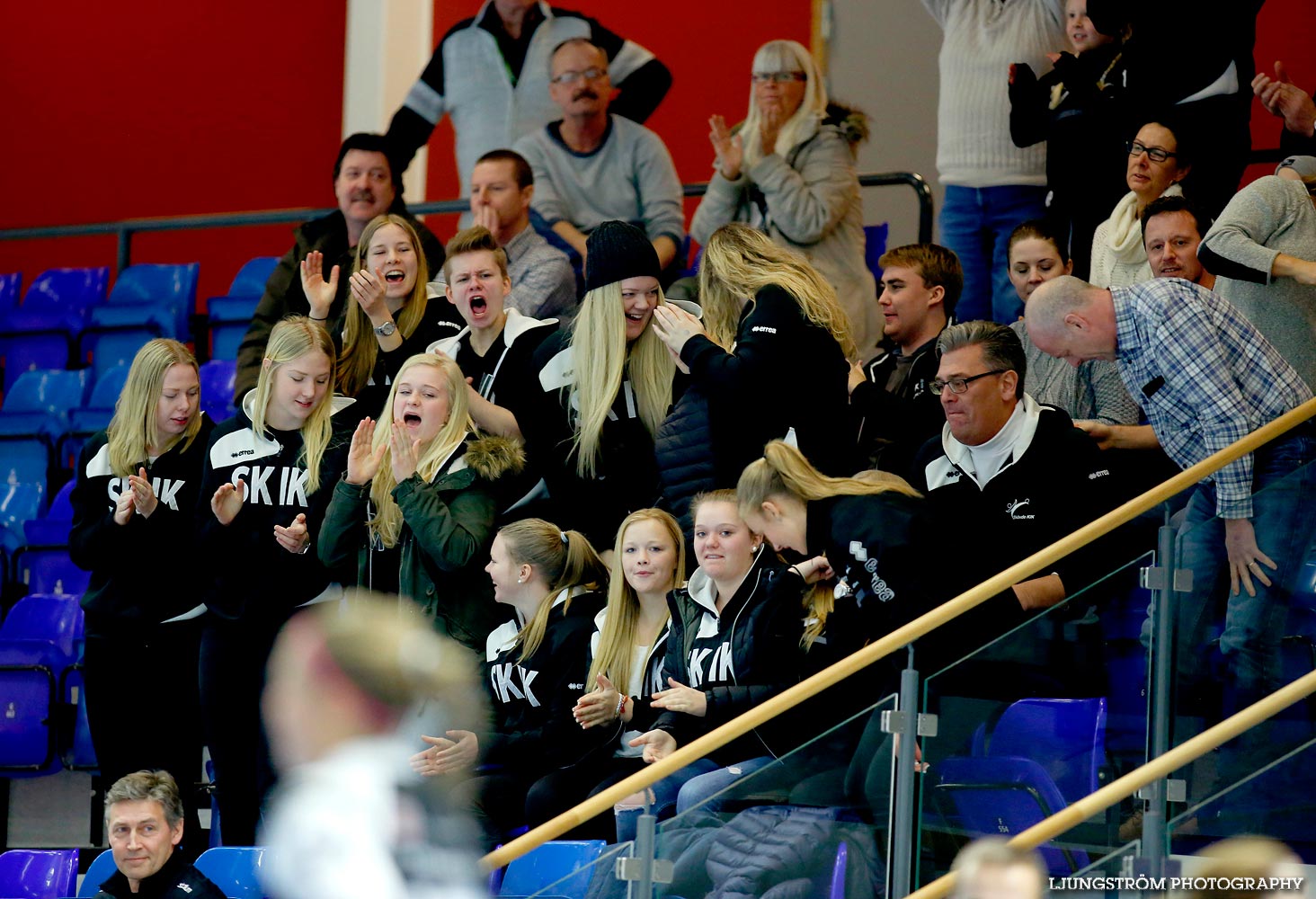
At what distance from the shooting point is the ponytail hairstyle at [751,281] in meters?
5.30

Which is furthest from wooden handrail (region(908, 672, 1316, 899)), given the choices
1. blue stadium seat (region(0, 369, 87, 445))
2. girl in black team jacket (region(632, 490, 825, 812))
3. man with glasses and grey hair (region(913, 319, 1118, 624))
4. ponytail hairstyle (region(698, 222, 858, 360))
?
blue stadium seat (region(0, 369, 87, 445))

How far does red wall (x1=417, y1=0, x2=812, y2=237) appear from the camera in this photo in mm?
10148

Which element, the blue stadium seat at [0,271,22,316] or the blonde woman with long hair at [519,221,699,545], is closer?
the blonde woman with long hair at [519,221,699,545]

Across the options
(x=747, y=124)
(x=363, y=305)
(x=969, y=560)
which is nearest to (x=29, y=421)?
(x=363, y=305)

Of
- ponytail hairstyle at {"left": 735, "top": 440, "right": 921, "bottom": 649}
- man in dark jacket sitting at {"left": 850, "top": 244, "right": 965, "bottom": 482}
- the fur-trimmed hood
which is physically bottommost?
ponytail hairstyle at {"left": 735, "top": 440, "right": 921, "bottom": 649}

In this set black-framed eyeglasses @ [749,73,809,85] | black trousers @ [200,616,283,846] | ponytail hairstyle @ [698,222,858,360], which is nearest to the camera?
ponytail hairstyle @ [698,222,858,360]

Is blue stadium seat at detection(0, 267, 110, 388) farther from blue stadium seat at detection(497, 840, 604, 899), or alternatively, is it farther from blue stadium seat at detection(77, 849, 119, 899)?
blue stadium seat at detection(497, 840, 604, 899)

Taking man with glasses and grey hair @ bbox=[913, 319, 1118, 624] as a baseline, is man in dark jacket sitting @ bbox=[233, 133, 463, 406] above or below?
above

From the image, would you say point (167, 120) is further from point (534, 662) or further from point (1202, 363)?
point (1202, 363)

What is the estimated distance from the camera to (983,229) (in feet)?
22.9

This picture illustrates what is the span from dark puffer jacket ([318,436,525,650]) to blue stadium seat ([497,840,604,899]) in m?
1.00

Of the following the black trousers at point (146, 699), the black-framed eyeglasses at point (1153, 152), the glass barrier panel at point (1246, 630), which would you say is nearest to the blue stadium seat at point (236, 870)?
the black trousers at point (146, 699)

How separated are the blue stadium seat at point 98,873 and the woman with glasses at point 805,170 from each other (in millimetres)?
2966

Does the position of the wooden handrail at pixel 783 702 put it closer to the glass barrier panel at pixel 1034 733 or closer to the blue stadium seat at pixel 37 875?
the glass barrier panel at pixel 1034 733
